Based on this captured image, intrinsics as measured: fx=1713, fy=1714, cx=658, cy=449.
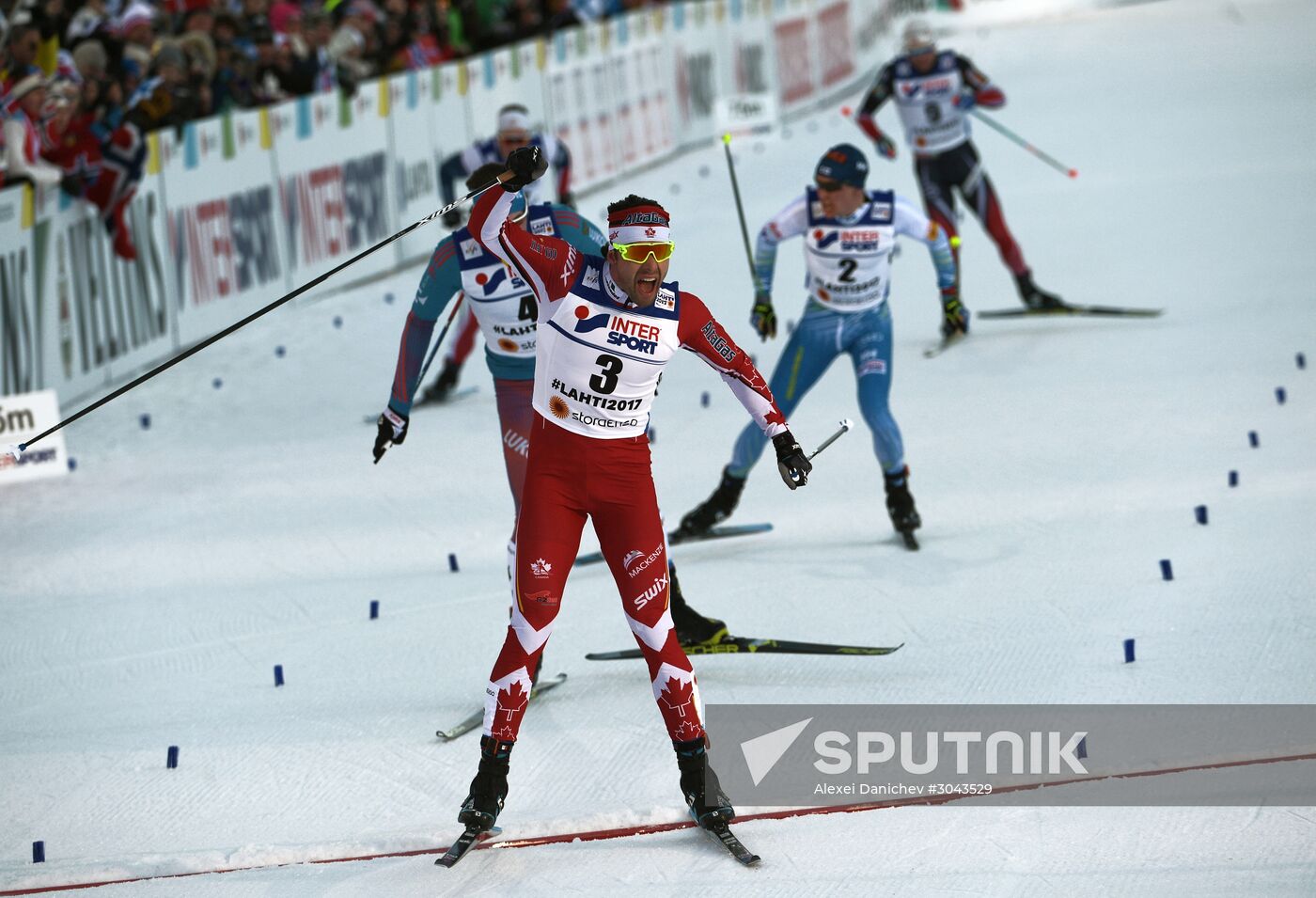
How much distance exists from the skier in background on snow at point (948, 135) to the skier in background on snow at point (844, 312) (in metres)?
4.04

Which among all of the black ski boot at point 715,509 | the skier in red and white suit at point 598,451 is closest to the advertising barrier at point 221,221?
the black ski boot at point 715,509

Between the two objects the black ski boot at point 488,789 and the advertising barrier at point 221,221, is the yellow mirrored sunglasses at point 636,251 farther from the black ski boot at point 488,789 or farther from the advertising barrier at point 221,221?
the advertising barrier at point 221,221

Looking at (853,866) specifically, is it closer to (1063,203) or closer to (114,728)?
(114,728)

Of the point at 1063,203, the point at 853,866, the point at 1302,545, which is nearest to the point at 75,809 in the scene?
the point at 853,866

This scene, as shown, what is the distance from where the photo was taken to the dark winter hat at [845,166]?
823 cm

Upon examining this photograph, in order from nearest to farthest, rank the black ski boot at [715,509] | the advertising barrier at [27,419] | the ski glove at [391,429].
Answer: the ski glove at [391,429] → the black ski boot at [715,509] → the advertising barrier at [27,419]

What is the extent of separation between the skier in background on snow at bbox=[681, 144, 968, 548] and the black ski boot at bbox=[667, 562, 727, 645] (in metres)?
1.69

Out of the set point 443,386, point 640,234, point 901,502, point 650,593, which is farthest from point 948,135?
point 650,593

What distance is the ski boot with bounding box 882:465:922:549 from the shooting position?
8.17 meters

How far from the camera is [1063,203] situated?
16188 millimetres

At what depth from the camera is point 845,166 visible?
823 cm

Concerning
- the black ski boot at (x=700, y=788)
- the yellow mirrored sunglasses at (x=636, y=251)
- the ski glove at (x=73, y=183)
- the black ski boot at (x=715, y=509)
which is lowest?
the black ski boot at (x=715, y=509)

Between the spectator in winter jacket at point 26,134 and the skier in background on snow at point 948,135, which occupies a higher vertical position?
the spectator in winter jacket at point 26,134

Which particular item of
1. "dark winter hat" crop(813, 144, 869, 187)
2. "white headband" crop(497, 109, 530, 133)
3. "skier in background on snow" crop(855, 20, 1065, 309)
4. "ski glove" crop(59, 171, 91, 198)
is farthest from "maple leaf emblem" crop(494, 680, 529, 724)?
"skier in background on snow" crop(855, 20, 1065, 309)
